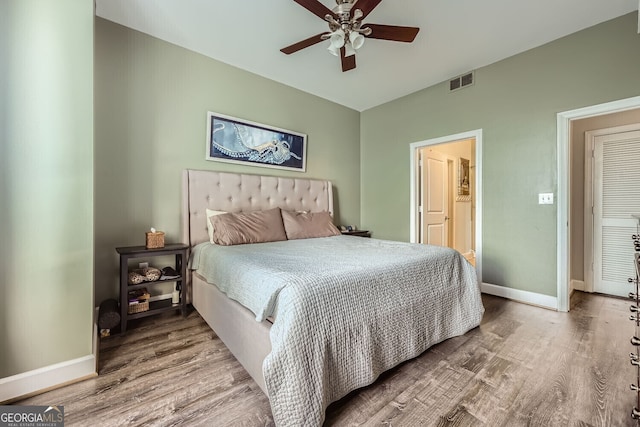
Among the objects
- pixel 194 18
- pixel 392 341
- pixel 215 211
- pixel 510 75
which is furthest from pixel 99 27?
pixel 510 75

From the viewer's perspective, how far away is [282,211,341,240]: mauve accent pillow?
295 cm

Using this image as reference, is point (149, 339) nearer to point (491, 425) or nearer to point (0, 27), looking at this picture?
point (0, 27)

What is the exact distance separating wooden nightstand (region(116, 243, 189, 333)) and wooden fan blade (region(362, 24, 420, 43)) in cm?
244

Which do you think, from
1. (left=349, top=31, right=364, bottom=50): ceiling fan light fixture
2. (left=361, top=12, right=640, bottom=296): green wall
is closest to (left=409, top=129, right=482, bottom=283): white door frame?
(left=361, top=12, right=640, bottom=296): green wall

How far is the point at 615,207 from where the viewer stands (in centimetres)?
300

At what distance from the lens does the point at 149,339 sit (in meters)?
2.03

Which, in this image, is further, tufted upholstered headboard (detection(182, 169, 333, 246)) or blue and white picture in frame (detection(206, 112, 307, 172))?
blue and white picture in frame (detection(206, 112, 307, 172))

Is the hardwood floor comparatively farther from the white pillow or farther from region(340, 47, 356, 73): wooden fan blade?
region(340, 47, 356, 73): wooden fan blade

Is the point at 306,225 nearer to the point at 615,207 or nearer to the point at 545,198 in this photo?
the point at 545,198

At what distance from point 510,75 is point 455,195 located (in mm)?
2323

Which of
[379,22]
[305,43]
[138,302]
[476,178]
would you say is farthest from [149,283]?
[476,178]

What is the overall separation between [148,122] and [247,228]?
1436mm

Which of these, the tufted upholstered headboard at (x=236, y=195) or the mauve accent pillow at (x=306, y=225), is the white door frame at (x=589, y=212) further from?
the tufted upholstered headboard at (x=236, y=195)

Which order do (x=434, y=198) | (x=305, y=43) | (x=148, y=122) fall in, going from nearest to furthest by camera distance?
(x=305, y=43), (x=148, y=122), (x=434, y=198)
